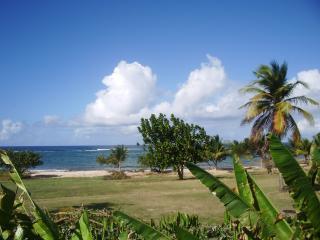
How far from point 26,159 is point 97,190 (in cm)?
2108

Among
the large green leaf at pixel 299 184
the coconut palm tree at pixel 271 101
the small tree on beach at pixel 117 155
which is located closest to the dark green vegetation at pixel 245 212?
the large green leaf at pixel 299 184

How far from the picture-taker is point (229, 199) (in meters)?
3.03

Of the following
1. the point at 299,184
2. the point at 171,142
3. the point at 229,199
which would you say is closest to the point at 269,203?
the point at 229,199

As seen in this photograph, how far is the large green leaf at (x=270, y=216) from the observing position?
3.02 m

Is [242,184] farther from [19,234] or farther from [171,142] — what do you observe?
[171,142]

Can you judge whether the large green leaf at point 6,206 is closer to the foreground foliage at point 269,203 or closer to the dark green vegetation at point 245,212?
the dark green vegetation at point 245,212

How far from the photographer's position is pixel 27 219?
3197 millimetres

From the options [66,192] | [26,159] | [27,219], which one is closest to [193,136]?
[66,192]

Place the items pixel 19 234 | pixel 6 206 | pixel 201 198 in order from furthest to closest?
1. pixel 201 198
2. pixel 6 206
3. pixel 19 234

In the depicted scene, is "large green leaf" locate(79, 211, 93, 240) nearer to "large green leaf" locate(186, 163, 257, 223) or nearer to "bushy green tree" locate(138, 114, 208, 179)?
"large green leaf" locate(186, 163, 257, 223)

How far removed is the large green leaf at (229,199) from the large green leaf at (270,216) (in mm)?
130

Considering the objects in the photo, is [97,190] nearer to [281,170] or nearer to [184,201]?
[184,201]

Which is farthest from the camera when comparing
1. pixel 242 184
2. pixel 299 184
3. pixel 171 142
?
pixel 171 142

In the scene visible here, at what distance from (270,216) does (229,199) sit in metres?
0.42
